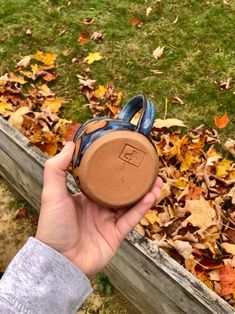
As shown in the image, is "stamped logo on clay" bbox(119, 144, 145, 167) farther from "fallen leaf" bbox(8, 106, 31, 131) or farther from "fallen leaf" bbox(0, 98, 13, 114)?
"fallen leaf" bbox(0, 98, 13, 114)

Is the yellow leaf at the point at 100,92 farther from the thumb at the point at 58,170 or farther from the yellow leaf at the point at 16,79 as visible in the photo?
the thumb at the point at 58,170

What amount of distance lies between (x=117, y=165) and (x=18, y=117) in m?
1.96

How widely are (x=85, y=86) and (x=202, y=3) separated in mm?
1533

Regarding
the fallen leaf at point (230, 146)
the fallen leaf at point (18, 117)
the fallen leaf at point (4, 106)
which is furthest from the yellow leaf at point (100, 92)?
the fallen leaf at point (230, 146)

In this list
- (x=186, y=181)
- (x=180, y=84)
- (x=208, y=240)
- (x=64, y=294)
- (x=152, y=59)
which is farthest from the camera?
(x=152, y=59)

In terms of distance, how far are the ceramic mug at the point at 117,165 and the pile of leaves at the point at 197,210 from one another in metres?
1.00

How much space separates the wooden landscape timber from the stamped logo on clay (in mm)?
674

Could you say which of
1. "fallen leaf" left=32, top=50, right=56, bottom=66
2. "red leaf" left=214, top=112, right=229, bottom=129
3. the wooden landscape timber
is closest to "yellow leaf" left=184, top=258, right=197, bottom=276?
the wooden landscape timber

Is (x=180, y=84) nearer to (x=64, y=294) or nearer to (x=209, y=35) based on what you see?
(x=209, y=35)

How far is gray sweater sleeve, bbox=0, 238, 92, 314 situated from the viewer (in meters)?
1.72

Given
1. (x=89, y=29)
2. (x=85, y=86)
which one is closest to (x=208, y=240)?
(x=85, y=86)

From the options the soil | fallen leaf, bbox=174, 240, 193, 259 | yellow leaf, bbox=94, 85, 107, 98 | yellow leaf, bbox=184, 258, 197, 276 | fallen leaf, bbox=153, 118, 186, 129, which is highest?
yellow leaf, bbox=94, 85, 107, 98

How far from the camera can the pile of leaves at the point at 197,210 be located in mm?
2846

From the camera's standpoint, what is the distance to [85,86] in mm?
4062
